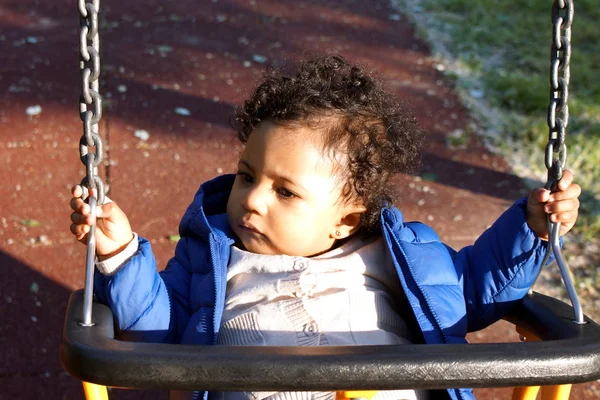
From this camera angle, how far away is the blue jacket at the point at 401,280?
1668 millimetres

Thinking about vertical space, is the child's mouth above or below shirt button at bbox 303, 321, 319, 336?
above

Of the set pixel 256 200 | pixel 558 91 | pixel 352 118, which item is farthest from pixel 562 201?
pixel 256 200

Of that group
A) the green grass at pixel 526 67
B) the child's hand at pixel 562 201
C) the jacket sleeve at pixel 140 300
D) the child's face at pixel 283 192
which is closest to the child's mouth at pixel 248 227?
the child's face at pixel 283 192

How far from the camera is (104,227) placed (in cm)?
162

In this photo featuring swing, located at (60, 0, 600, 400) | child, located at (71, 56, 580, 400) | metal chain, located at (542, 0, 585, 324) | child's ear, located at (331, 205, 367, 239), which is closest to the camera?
swing, located at (60, 0, 600, 400)

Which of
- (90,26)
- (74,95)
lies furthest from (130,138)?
(90,26)

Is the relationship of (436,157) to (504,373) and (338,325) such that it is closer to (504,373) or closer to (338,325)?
(338,325)

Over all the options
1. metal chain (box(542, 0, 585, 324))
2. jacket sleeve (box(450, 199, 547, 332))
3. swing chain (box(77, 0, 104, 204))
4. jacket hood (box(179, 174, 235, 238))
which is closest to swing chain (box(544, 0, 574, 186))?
metal chain (box(542, 0, 585, 324))

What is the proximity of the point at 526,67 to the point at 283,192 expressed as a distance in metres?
3.50

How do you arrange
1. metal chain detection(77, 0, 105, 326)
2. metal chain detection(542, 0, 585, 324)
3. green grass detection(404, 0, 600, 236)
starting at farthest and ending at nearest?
→ 1. green grass detection(404, 0, 600, 236)
2. metal chain detection(542, 0, 585, 324)
3. metal chain detection(77, 0, 105, 326)

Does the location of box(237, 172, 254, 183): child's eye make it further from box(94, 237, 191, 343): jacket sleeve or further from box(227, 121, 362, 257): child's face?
box(94, 237, 191, 343): jacket sleeve

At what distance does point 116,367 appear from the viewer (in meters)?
1.31

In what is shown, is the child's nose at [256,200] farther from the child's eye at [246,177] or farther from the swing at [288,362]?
the swing at [288,362]

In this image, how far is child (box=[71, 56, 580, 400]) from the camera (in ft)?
5.61
